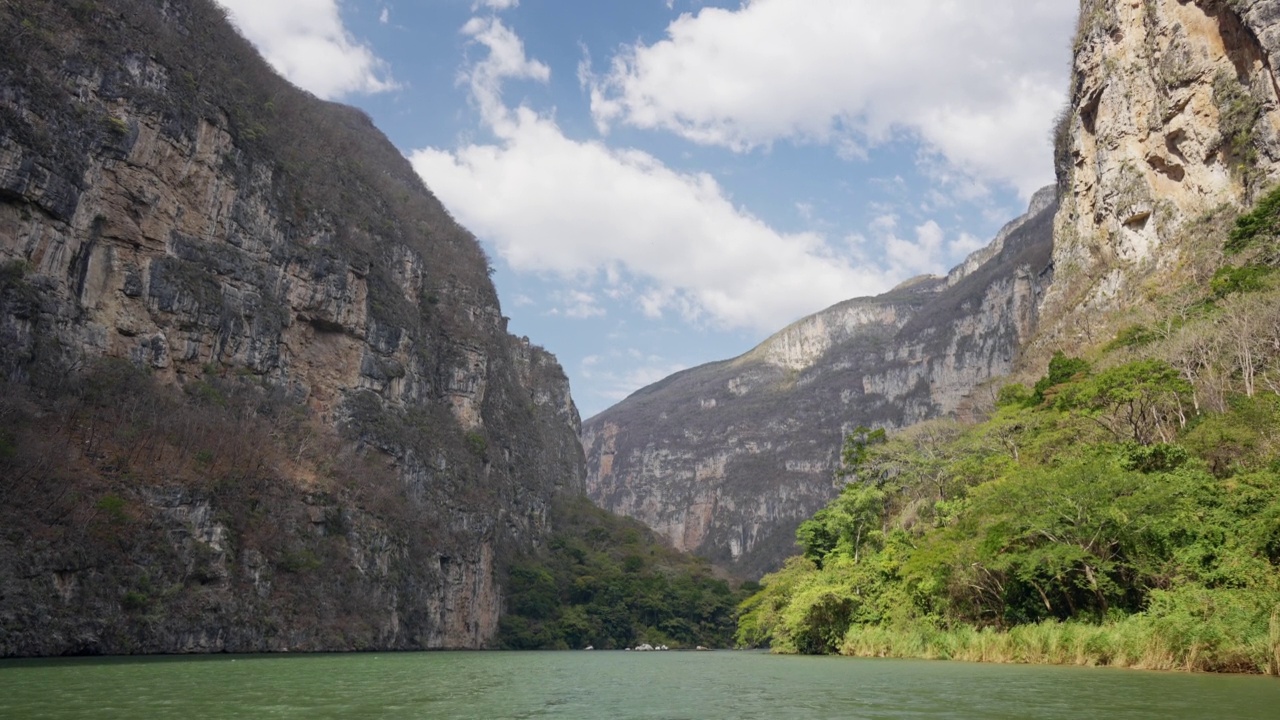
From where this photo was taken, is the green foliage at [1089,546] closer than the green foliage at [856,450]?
Yes

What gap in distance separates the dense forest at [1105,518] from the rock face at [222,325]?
→ 106 feet

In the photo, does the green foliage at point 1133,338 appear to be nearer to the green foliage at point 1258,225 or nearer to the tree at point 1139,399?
the green foliage at point 1258,225

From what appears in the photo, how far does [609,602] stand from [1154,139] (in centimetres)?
6927

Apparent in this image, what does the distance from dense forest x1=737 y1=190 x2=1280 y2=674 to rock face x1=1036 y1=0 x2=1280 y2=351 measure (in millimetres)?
3526

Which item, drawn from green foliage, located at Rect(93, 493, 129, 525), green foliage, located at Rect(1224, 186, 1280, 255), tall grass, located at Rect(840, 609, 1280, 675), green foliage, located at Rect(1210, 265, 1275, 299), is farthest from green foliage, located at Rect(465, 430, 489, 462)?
green foliage, located at Rect(1224, 186, 1280, 255)

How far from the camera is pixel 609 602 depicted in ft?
324

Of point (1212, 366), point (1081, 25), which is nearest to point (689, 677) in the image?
point (1212, 366)

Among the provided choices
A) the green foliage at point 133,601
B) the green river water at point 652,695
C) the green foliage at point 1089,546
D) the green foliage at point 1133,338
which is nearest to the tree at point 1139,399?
the green foliage at point 1089,546

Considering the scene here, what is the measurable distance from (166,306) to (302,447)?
14.0m

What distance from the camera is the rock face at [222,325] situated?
45.2m

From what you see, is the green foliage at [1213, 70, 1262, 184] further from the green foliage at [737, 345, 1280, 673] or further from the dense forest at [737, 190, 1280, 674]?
the green foliage at [737, 345, 1280, 673]

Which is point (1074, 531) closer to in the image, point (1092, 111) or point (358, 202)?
point (1092, 111)

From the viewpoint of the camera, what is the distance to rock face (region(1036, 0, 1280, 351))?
49.9m

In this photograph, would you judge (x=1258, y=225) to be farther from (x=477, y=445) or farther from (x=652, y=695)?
(x=477, y=445)
